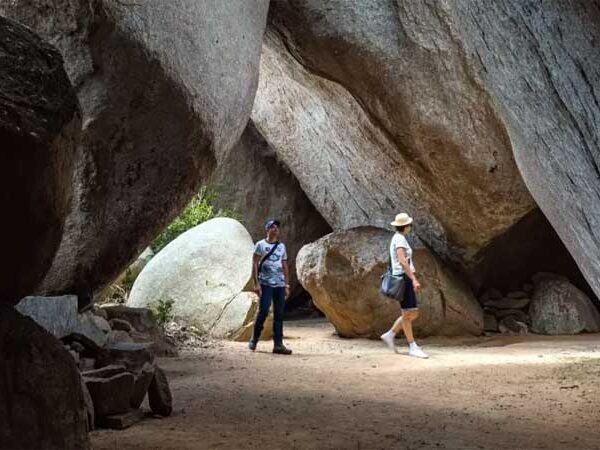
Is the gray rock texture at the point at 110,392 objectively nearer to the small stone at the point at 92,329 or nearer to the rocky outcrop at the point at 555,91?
the small stone at the point at 92,329

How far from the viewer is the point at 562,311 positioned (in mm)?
11094

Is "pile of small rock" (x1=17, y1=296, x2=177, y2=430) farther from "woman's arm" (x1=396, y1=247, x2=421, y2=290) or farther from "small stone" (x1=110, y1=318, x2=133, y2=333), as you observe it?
"woman's arm" (x1=396, y1=247, x2=421, y2=290)

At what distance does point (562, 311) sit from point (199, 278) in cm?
599

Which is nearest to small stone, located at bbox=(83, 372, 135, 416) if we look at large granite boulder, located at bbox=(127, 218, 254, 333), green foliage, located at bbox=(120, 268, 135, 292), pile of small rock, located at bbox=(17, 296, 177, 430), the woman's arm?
pile of small rock, located at bbox=(17, 296, 177, 430)

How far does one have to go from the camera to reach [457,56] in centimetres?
898

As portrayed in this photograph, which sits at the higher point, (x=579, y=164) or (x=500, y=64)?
(x=500, y=64)

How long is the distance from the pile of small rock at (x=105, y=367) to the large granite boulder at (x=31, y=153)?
180cm

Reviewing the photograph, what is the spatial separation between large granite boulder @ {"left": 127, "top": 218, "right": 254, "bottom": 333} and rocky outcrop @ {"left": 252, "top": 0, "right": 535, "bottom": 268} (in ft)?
6.48

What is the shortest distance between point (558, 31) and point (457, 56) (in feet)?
15.9

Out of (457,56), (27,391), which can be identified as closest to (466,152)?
(457,56)

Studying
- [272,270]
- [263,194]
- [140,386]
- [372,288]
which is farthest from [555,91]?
[263,194]

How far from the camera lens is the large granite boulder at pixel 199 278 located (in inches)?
428

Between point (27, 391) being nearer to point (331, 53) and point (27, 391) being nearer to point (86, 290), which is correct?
point (86, 290)

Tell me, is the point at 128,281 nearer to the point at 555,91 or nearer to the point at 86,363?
the point at 86,363
